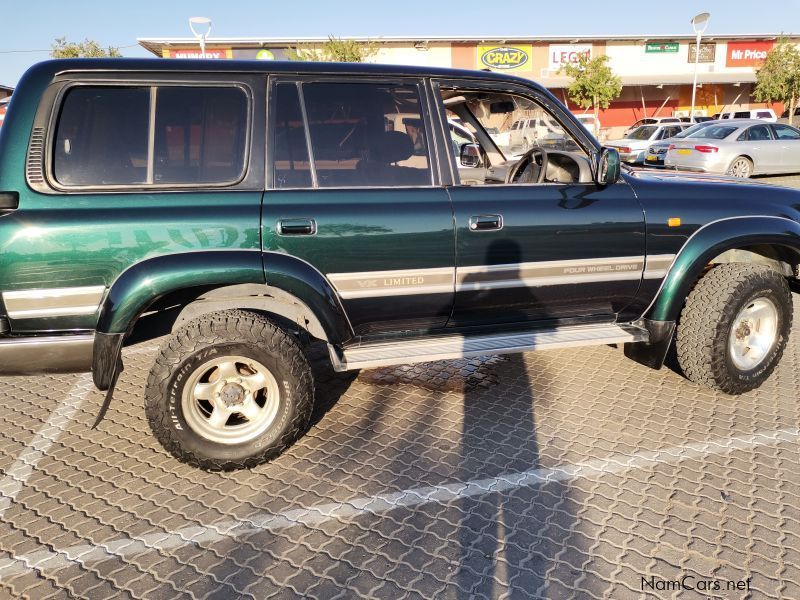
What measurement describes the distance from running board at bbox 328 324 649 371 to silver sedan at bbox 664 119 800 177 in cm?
1144

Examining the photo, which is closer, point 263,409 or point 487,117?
point 263,409

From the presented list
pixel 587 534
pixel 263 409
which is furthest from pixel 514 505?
pixel 263 409

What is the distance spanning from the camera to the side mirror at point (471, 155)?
4.56 metres

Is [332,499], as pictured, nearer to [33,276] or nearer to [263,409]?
[263,409]

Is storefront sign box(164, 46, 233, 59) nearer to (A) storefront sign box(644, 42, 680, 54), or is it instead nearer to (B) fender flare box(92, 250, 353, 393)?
(A) storefront sign box(644, 42, 680, 54)

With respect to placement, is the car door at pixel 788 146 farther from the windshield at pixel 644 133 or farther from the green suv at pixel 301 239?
the green suv at pixel 301 239

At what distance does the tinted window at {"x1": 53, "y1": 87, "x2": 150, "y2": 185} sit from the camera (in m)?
2.78

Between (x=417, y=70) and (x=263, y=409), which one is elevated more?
(x=417, y=70)

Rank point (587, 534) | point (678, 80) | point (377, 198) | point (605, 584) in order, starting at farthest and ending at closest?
point (678, 80)
point (377, 198)
point (587, 534)
point (605, 584)

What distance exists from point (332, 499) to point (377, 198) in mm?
1542

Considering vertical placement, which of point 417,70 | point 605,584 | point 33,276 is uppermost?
point 417,70

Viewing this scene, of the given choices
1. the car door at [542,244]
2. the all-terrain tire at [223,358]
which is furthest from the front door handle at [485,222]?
the all-terrain tire at [223,358]

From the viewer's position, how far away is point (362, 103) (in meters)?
3.22
